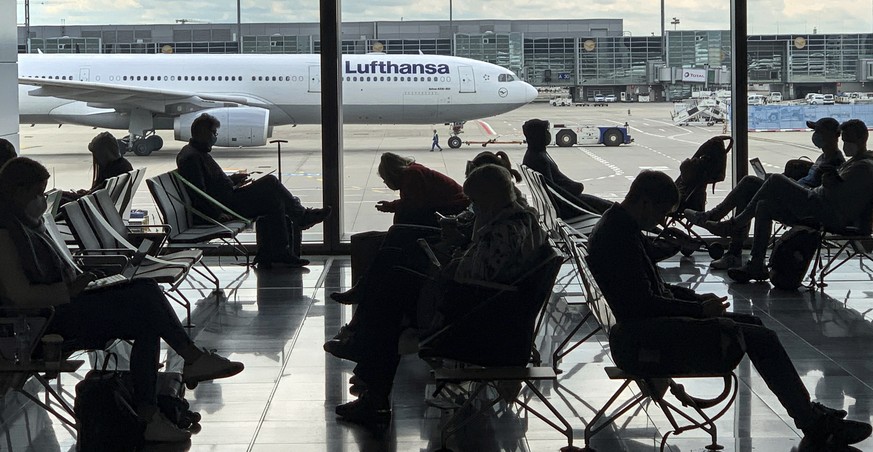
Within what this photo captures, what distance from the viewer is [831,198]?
7066 mm

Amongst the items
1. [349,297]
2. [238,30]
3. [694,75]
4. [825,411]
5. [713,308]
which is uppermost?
[238,30]

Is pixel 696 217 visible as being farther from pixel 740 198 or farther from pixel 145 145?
pixel 145 145

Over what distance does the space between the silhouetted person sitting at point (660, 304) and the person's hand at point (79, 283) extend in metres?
1.77

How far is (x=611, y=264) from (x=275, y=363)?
217cm

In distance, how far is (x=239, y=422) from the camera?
4.32 m

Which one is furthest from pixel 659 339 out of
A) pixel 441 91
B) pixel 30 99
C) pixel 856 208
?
pixel 30 99

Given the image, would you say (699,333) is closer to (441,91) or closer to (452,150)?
(452,150)

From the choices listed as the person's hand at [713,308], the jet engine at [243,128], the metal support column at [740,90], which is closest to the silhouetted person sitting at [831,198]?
the metal support column at [740,90]

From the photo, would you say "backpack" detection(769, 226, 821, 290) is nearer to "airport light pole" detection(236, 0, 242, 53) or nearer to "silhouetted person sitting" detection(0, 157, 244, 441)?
"silhouetted person sitting" detection(0, 157, 244, 441)

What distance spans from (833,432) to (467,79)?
55.6ft

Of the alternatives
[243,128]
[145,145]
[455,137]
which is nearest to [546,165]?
[455,137]

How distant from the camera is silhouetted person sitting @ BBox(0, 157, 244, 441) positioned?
4.00m

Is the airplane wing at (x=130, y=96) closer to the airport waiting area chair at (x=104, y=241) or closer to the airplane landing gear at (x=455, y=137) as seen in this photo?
the airplane landing gear at (x=455, y=137)

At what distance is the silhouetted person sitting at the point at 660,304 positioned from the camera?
3.73 m
